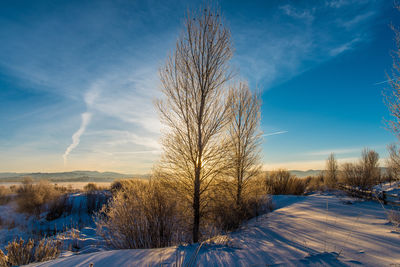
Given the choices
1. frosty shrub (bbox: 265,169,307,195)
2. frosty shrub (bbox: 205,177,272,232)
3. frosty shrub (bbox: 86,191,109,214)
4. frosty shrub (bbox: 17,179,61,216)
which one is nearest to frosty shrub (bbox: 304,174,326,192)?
frosty shrub (bbox: 265,169,307,195)

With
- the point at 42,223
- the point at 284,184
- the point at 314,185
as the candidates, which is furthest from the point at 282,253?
the point at 314,185

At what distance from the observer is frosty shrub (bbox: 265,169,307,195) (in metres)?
15.4

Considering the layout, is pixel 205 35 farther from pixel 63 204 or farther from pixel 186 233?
pixel 63 204

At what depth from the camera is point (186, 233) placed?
493cm

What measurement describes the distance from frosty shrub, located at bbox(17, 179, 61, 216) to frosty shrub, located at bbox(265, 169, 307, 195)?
1502 cm

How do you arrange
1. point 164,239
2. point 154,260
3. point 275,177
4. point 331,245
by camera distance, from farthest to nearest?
Answer: 1. point 275,177
2. point 164,239
3. point 331,245
4. point 154,260

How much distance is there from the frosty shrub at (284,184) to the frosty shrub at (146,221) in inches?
475

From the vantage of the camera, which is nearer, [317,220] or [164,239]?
[164,239]

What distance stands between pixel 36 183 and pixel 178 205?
1367 centimetres

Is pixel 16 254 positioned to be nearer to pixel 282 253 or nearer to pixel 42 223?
pixel 282 253

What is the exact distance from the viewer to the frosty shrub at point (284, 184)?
1544cm

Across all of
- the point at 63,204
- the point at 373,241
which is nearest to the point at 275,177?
the point at 373,241

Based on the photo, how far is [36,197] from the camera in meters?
12.2

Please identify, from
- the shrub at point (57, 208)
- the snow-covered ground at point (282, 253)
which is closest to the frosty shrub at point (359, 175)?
the snow-covered ground at point (282, 253)
